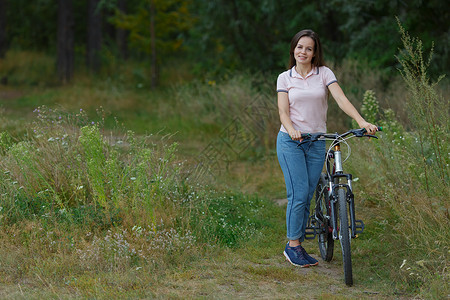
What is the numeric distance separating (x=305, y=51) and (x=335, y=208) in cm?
139

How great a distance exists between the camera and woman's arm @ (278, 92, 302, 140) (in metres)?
4.68

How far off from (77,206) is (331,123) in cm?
595

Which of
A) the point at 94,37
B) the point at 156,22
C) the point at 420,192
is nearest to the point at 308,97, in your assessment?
the point at 420,192

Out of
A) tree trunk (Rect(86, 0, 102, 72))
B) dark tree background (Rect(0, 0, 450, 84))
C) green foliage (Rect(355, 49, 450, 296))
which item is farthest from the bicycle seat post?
tree trunk (Rect(86, 0, 102, 72))

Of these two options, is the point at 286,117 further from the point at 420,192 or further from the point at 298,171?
the point at 420,192

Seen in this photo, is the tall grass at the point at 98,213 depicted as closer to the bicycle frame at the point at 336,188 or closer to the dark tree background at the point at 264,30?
the bicycle frame at the point at 336,188

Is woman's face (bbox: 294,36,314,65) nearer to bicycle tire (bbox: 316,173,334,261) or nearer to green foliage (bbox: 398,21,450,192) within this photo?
green foliage (bbox: 398,21,450,192)

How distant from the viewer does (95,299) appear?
14.2ft

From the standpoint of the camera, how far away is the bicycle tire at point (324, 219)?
5.16 metres

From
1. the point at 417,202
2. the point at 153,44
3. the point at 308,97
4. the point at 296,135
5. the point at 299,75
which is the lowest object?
the point at 417,202

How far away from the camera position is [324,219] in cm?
524

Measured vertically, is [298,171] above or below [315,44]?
below

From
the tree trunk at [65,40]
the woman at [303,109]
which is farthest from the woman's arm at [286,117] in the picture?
the tree trunk at [65,40]

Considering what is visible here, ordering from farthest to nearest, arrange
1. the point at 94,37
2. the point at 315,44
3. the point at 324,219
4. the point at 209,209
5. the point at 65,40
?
1. the point at 94,37
2. the point at 65,40
3. the point at 209,209
4. the point at 324,219
5. the point at 315,44
